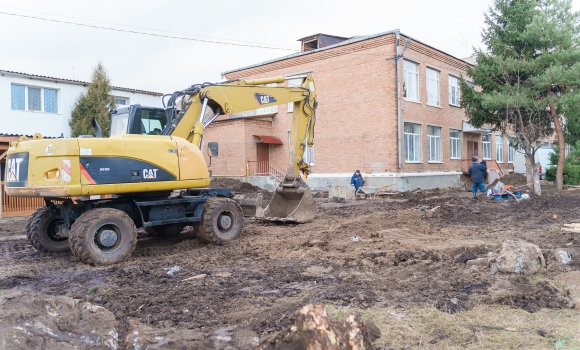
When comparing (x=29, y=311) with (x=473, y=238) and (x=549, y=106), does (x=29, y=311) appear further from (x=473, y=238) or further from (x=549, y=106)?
(x=549, y=106)

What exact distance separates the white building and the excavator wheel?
1382cm

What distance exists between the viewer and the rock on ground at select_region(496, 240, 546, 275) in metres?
6.27

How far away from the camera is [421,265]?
7.09m

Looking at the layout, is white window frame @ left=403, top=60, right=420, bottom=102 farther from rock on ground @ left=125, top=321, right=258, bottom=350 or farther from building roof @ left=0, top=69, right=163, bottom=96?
rock on ground @ left=125, top=321, right=258, bottom=350

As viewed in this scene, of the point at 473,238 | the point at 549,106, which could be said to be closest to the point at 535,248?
the point at 473,238

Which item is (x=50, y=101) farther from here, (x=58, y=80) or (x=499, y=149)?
(x=499, y=149)

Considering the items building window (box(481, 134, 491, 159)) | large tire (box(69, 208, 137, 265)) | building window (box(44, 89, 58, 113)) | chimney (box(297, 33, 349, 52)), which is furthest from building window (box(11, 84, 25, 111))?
building window (box(481, 134, 491, 159))

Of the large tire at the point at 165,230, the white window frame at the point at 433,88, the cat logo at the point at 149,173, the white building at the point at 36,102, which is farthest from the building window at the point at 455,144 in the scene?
the cat logo at the point at 149,173

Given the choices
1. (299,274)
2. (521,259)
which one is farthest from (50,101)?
(521,259)

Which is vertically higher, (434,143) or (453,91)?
(453,91)

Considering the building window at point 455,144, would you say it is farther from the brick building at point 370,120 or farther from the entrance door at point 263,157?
the entrance door at point 263,157

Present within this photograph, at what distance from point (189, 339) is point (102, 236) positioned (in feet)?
14.0

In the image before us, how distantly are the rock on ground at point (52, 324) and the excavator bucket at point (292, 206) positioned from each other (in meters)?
6.85

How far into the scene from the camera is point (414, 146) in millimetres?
23812
